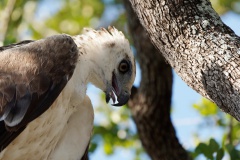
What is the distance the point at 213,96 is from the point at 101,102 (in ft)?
17.1

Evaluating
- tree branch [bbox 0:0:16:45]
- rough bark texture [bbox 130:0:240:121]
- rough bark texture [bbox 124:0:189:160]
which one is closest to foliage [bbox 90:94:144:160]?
rough bark texture [bbox 124:0:189:160]

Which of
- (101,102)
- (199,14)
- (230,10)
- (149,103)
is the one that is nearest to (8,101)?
(199,14)

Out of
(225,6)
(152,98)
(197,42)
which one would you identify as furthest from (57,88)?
(225,6)

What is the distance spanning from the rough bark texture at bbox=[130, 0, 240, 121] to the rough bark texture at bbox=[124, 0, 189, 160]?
8.26ft

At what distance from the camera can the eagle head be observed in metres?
6.90

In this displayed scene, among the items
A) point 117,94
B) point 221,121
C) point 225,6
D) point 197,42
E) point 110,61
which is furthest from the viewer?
point 225,6

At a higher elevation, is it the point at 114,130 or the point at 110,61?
the point at 110,61

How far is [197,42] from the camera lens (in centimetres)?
518

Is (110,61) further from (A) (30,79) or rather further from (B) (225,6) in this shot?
(B) (225,6)

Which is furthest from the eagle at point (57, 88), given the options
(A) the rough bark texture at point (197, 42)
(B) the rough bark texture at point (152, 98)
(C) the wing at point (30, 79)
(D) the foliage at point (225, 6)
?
(D) the foliage at point (225, 6)

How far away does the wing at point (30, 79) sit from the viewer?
230 inches

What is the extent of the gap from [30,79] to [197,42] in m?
1.57

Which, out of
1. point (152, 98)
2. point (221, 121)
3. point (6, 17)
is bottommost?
point (221, 121)

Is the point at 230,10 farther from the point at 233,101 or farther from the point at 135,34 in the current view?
the point at 233,101
